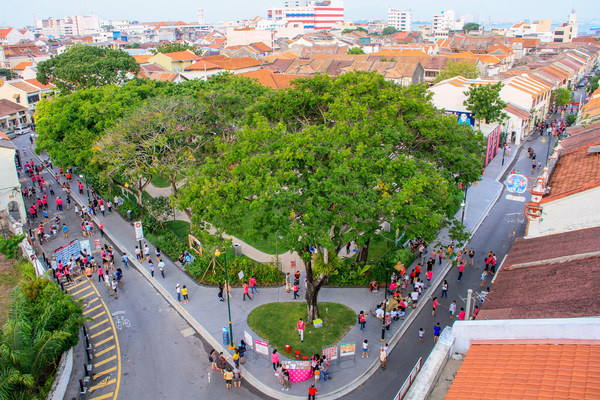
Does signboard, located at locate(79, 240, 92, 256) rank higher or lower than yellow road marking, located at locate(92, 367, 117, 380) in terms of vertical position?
higher

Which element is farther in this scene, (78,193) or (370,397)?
(78,193)

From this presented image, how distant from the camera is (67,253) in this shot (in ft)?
91.0

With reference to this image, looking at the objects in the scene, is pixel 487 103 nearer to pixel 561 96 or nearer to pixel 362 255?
pixel 561 96

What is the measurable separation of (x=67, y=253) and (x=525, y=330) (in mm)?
25414

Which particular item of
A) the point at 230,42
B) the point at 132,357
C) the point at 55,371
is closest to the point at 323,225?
the point at 132,357

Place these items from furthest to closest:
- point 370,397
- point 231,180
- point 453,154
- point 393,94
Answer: point 393,94 < point 453,154 < point 231,180 < point 370,397

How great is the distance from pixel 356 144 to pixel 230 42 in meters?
128

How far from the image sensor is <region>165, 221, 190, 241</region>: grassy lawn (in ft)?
106

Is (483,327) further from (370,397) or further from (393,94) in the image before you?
(393,94)

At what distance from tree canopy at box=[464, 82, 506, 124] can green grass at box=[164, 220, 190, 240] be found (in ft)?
108

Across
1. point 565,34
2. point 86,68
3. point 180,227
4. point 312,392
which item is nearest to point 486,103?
point 180,227

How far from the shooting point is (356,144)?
70.1 ft

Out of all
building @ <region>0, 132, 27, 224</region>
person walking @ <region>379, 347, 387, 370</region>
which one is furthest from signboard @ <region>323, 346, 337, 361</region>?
building @ <region>0, 132, 27, 224</region>

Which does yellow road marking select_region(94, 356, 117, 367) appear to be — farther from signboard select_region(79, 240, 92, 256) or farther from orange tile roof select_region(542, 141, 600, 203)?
orange tile roof select_region(542, 141, 600, 203)
